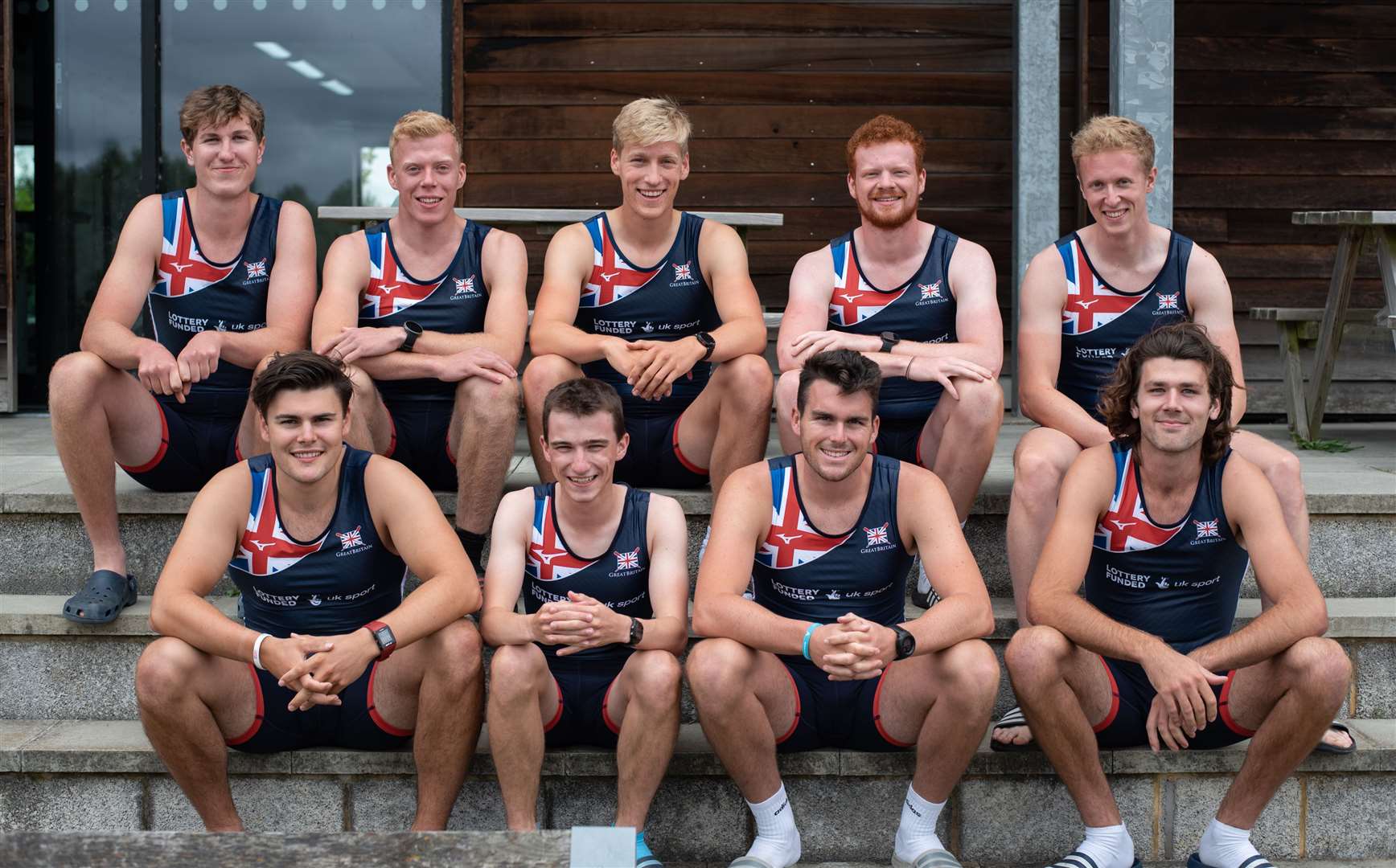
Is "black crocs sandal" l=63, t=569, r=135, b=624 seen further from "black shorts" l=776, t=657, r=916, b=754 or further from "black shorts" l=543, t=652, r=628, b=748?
"black shorts" l=776, t=657, r=916, b=754

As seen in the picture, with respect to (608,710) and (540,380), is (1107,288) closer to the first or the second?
(540,380)

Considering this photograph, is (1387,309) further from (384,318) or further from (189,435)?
(189,435)

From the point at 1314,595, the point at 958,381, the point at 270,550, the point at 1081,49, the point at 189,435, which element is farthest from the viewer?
the point at 1081,49

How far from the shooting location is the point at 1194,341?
9.73 feet

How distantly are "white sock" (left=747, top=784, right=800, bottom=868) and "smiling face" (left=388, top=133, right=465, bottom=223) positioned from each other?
180 cm

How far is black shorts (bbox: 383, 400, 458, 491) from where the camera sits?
3.59 m

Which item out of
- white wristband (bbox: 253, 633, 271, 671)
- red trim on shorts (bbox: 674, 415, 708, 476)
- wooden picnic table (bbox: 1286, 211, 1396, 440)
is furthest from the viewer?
wooden picnic table (bbox: 1286, 211, 1396, 440)

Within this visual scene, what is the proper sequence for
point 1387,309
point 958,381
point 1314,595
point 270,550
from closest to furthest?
point 1314,595, point 270,550, point 958,381, point 1387,309

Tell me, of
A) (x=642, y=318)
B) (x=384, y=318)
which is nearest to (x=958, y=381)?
(x=642, y=318)

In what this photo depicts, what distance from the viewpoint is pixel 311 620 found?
3.04 metres

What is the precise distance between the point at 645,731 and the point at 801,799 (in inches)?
17.6

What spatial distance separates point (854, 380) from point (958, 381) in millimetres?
540

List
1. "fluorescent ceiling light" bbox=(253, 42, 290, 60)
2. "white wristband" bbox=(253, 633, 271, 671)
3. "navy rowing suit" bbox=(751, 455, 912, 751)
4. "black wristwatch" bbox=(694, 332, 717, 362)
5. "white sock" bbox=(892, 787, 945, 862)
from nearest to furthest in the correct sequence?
"white wristband" bbox=(253, 633, 271, 671) → "white sock" bbox=(892, 787, 945, 862) → "navy rowing suit" bbox=(751, 455, 912, 751) → "black wristwatch" bbox=(694, 332, 717, 362) → "fluorescent ceiling light" bbox=(253, 42, 290, 60)

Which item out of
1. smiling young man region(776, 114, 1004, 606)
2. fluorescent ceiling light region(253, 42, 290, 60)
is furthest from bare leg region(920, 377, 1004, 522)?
fluorescent ceiling light region(253, 42, 290, 60)
